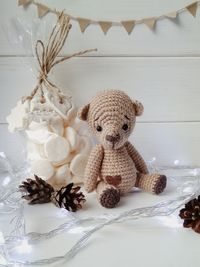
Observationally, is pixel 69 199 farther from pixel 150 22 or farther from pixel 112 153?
pixel 150 22

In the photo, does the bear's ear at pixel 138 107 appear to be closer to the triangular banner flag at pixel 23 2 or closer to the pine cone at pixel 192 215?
the pine cone at pixel 192 215

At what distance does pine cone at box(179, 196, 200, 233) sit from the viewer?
635mm

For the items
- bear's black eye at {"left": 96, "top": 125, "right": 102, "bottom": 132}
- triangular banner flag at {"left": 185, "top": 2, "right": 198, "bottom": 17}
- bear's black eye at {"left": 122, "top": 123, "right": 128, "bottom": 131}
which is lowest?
bear's black eye at {"left": 96, "top": 125, "right": 102, "bottom": 132}

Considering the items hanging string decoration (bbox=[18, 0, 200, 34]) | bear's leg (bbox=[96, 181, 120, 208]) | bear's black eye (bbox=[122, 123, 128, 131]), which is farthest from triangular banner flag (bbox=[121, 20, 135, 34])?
bear's leg (bbox=[96, 181, 120, 208])

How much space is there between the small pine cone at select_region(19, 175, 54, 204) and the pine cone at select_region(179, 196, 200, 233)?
27 cm

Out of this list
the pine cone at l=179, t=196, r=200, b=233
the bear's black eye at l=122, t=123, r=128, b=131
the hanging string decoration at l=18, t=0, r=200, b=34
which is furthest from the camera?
the hanging string decoration at l=18, t=0, r=200, b=34

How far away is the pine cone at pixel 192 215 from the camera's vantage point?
635mm

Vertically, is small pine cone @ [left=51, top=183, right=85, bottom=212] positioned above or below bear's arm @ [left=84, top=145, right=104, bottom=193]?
below

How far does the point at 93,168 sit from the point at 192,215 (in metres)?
0.23

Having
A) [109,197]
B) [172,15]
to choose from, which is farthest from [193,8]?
[109,197]

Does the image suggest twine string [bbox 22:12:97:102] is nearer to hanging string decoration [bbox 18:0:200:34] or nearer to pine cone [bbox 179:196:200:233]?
hanging string decoration [bbox 18:0:200:34]

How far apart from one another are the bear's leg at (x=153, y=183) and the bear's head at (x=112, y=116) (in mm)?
99

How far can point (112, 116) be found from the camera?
73 cm

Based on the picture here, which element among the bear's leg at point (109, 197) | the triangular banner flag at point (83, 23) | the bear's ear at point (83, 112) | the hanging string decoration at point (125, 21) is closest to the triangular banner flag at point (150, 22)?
the hanging string decoration at point (125, 21)
